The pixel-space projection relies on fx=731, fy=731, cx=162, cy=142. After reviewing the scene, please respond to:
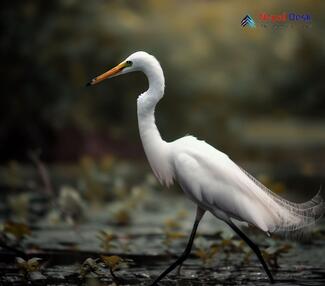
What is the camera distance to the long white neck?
178 inches

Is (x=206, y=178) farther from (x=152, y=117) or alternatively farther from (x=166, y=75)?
(x=166, y=75)

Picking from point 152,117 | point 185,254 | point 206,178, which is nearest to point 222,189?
point 206,178

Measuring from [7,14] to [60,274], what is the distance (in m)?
9.14

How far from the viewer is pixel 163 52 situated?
54.4ft

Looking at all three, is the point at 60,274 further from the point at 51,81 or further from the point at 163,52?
the point at 163,52

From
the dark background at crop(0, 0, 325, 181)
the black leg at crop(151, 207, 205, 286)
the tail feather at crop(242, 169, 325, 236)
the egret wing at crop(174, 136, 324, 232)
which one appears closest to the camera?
the black leg at crop(151, 207, 205, 286)

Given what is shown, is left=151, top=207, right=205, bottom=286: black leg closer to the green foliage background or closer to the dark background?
the dark background

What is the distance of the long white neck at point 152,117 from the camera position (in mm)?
4520

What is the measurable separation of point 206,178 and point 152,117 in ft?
1.67

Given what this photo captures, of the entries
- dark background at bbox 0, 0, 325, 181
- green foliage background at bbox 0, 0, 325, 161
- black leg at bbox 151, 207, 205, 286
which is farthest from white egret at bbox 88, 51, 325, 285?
green foliage background at bbox 0, 0, 325, 161

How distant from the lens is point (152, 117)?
4559 millimetres

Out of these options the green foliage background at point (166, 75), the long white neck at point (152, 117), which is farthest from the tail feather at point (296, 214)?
the green foliage background at point (166, 75)

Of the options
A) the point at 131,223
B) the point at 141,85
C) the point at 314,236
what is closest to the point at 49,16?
the point at 141,85

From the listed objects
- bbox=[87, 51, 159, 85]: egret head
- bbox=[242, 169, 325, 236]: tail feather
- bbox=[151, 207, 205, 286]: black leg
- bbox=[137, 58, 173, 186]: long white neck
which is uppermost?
bbox=[87, 51, 159, 85]: egret head
